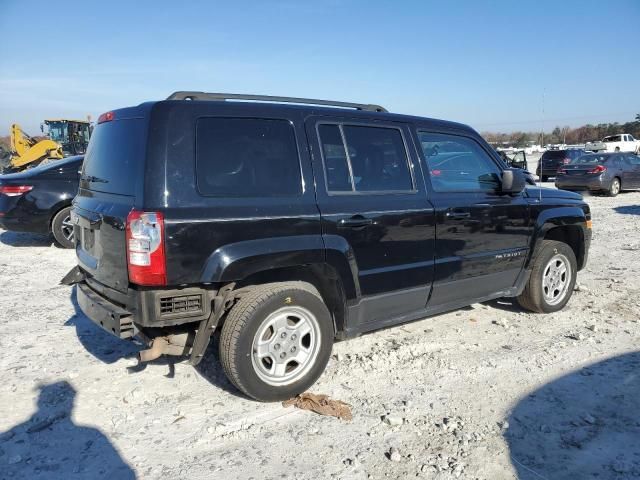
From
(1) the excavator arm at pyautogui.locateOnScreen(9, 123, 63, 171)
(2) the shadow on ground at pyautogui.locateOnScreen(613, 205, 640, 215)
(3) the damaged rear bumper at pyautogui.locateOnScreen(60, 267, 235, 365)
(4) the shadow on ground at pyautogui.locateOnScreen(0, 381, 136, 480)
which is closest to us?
(4) the shadow on ground at pyautogui.locateOnScreen(0, 381, 136, 480)

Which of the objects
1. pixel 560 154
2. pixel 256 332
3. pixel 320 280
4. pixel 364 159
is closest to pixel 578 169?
pixel 560 154

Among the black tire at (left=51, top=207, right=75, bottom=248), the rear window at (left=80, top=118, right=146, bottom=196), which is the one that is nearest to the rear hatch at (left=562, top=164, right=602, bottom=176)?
the black tire at (left=51, top=207, right=75, bottom=248)

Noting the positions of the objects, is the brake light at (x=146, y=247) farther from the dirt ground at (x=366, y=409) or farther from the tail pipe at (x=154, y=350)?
the dirt ground at (x=366, y=409)

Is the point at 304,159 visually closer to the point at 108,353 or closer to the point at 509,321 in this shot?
the point at 108,353

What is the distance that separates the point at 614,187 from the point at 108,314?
17.9 metres

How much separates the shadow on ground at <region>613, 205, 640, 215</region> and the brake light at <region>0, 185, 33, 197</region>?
43.7 feet

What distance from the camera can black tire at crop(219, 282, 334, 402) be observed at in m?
3.22

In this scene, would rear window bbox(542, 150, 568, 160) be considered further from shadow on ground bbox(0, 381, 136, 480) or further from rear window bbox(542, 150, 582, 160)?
shadow on ground bbox(0, 381, 136, 480)

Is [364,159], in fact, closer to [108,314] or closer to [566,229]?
[108,314]

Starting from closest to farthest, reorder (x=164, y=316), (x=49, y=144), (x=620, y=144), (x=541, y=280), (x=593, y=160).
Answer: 1. (x=164, y=316)
2. (x=541, y=280)
3. (x=593, y=160)
4. (x=49, y=144)
5. (x=620, y=144)

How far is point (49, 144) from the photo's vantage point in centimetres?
1897

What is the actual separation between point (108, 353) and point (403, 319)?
2.48 m

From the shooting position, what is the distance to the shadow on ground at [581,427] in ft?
9.05

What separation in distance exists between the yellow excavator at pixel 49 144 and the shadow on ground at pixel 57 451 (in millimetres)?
13829
